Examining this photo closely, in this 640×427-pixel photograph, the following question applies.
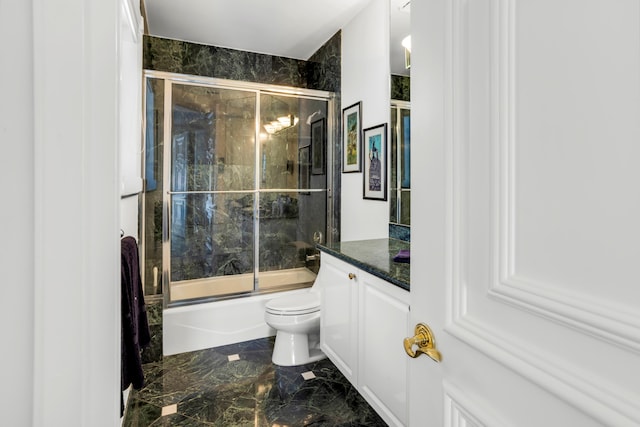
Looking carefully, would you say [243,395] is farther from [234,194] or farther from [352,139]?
[352,139]

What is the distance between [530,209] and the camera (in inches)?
18.6

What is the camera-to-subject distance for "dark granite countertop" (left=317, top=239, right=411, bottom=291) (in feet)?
4.72

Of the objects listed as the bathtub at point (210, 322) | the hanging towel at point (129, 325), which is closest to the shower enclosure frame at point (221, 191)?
the bathtub at point (210, 322)

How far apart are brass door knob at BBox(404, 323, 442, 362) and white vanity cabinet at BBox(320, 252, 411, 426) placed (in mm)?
674

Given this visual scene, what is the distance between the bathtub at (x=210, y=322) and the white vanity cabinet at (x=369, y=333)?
3.17 feet

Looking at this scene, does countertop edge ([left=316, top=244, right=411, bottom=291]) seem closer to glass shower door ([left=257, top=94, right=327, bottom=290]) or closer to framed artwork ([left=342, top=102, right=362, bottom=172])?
framed artwork ([left=342, top=102, right=362, bottom=172])

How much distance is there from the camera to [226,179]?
10.6 ft

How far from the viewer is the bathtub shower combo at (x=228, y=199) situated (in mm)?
2754
